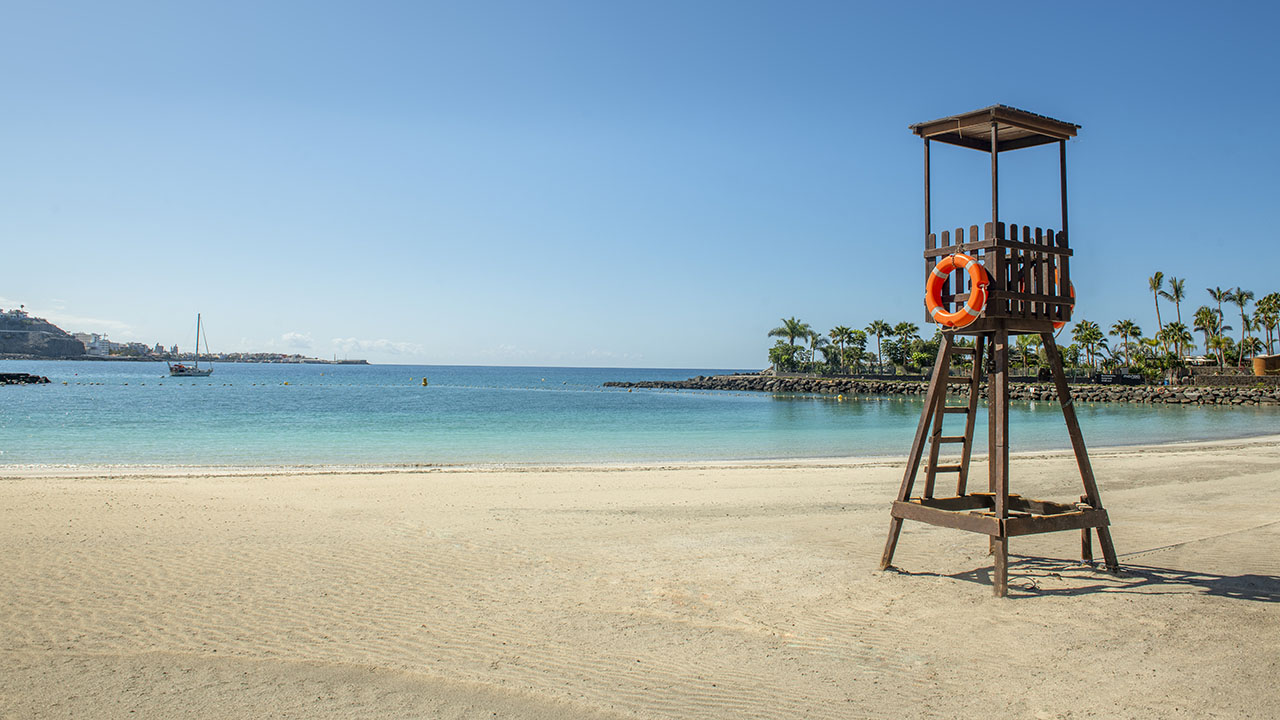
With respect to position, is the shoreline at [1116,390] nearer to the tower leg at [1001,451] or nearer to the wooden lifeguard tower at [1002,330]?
the wooden lifeguard tower at [1002,330]

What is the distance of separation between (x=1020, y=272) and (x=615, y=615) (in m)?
4.15

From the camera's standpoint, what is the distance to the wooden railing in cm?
595

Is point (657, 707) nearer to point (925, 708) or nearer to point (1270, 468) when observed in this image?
point (925, 708)

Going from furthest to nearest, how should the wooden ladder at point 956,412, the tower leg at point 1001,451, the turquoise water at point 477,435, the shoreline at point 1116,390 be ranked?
the shoreline at point 1116,390 → the turquoise water at point 477,435 → the wooden ladder at point 956,412 → the tower leg at point 1001,451

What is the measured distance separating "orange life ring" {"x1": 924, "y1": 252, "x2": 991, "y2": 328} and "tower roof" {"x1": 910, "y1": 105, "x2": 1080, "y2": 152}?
1119 mm

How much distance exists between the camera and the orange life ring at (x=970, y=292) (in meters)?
5.86

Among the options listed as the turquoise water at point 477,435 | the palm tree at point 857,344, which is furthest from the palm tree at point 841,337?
the turquoise water at point 477,435

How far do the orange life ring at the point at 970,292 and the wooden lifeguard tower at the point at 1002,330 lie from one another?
3.0 inches

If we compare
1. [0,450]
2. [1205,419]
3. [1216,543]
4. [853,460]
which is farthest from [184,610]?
[1205,419]

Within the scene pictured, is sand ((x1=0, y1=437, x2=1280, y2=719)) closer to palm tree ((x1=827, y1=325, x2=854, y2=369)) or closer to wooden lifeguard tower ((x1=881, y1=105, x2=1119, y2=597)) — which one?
wooden lifeguard tower ((x1=881, y1=105, x2=1119, y2=597))

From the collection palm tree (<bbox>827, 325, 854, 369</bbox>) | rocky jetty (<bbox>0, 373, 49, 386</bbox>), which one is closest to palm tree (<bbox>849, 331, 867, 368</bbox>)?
palm tree (<bbox>827, 325, 854, 369</bbox>)

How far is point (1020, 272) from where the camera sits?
618 centimetres

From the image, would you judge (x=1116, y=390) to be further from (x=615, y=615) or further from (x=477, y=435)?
→ (x=615, y=615)

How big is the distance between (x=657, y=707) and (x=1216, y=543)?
6761mm
